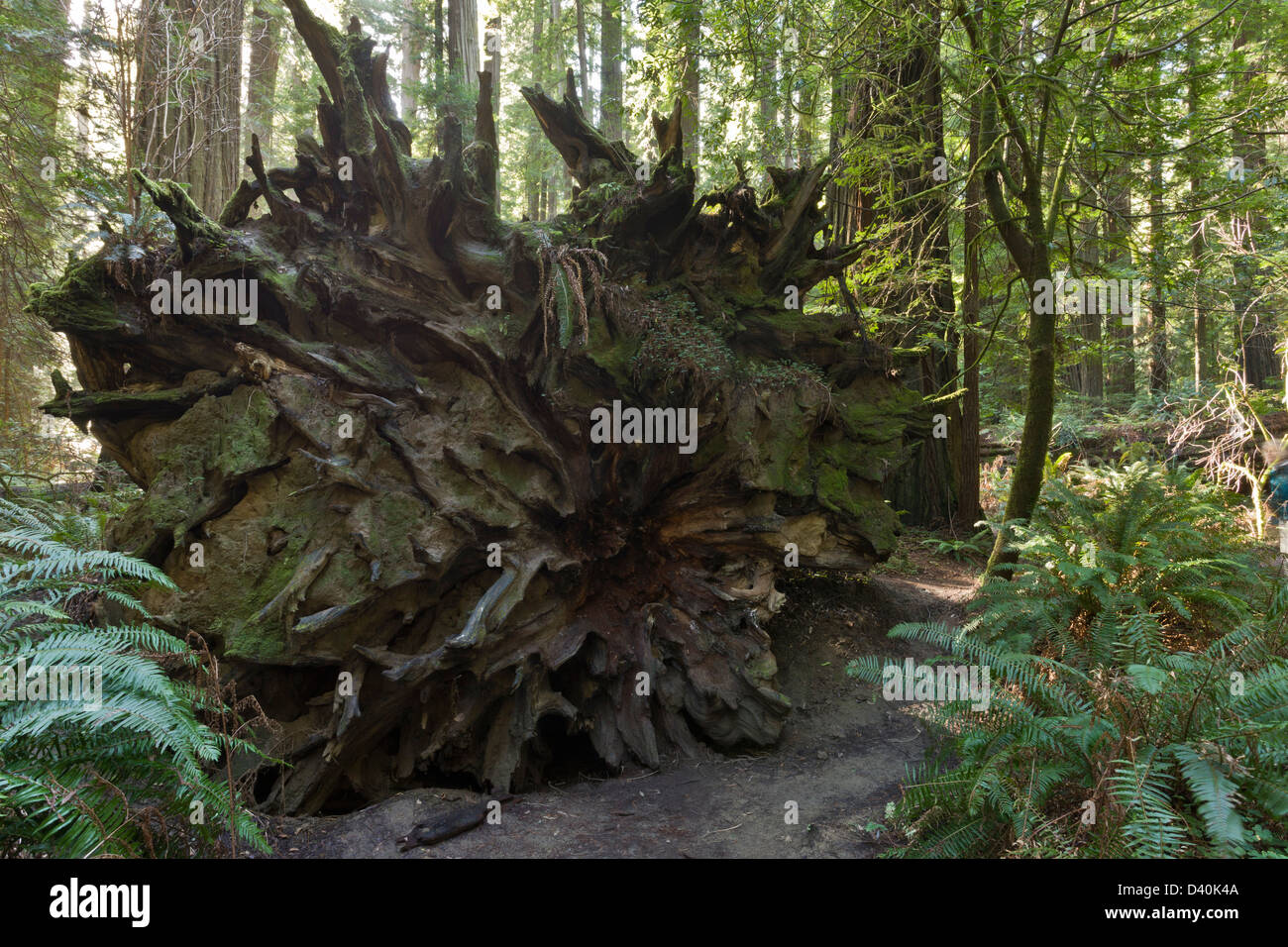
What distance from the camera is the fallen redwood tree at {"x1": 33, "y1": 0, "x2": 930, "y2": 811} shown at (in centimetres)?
496

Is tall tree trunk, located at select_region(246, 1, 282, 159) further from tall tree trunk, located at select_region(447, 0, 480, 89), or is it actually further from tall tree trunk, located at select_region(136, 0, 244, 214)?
tall tree trunk, located at select_region(447, 0, 480, 89)

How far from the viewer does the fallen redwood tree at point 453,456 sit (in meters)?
4.96

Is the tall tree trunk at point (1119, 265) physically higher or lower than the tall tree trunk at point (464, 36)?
→ lower

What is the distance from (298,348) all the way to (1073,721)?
19.4ft

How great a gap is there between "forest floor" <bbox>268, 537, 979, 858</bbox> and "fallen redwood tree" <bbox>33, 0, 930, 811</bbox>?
1.21ft

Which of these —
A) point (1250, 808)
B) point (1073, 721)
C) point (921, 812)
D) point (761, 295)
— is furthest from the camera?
point (761, 295)

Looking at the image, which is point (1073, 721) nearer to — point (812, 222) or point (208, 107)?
point (812, 222)

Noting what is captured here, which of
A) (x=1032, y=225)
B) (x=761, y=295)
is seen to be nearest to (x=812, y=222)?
(x=761, y=295)

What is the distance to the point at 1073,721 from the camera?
3342 mm

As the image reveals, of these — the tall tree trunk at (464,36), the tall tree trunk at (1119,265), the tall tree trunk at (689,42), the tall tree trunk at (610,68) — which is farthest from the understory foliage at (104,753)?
the tall tree trunk at (610,68)

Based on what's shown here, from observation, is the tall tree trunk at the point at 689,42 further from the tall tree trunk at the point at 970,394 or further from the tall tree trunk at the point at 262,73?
the tall tree trunk at the point at 262,73

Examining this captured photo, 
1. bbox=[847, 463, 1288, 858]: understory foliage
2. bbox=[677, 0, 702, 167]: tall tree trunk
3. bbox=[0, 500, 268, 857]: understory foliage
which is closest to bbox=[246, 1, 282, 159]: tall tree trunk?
bbox=[677, 0, 702, 167]: tall tree trunk

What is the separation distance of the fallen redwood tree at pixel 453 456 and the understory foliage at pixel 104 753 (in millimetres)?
1375

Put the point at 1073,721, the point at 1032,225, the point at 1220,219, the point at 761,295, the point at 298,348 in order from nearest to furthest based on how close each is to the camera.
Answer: the point at 1073,721
the point at 298,348
the point at 1032,225
the point at 761,295
the point at 1220,219
